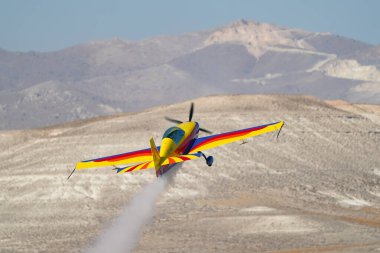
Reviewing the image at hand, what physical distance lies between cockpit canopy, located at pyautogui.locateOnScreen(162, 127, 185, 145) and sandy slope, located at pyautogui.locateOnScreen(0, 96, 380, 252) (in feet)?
40.3

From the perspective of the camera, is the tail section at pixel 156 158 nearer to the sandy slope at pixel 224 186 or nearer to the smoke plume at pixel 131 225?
the smoke plume at pixel 131 225

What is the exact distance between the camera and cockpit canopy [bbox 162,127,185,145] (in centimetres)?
4599

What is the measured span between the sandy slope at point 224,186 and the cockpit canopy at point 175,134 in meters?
12.3

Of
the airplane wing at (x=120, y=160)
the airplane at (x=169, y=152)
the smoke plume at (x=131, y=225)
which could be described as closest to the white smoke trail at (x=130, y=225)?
the smoke plume at (x=131, y=225)

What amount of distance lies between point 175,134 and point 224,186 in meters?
33.8

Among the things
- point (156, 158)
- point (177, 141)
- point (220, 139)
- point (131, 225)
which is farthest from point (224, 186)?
point (156, 158)

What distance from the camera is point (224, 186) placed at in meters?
79.8

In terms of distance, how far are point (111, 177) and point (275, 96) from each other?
3730cm

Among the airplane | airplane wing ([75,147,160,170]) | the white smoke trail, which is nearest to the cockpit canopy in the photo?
the airplane

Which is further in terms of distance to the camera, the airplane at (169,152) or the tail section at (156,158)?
the airplane at (169,152)

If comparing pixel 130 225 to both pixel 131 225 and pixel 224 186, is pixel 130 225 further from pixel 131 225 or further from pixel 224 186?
pixel 224 186

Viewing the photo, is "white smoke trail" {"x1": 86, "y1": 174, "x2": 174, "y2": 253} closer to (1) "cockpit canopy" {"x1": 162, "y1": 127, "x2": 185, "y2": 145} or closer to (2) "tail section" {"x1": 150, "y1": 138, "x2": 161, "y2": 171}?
(1) "cockpit canopy" {"x1": 162, "y1": 127, "x2": 185, "y2": 145}

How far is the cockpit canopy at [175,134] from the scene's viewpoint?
4599 centimetres

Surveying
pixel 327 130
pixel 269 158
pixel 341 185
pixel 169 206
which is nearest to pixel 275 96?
pixel 327 130
